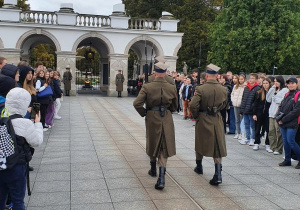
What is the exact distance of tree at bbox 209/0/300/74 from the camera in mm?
32969

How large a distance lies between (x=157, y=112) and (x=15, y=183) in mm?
3018

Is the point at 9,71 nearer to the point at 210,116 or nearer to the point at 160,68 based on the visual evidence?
the point at 160,68

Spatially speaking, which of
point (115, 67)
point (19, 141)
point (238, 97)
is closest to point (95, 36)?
point (115, 67)

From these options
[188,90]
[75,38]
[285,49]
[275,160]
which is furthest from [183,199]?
[285,49]

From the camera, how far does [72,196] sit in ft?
19.4

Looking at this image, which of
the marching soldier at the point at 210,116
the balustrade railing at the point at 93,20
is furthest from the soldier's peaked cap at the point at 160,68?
the balustrade railing at the point at 93,20

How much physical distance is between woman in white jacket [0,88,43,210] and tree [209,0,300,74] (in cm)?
3077

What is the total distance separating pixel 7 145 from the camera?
4.16m

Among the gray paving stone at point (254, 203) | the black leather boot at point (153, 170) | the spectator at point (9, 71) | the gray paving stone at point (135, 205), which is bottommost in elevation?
the gray paving stone at point (254, 203)

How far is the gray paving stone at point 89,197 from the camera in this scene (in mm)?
5707

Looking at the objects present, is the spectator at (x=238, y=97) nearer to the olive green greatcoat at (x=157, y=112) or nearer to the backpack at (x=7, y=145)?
the olive green greatcoat at (x=157, y=112)

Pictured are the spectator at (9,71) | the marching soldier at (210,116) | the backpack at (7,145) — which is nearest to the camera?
the backpack at (7,145)

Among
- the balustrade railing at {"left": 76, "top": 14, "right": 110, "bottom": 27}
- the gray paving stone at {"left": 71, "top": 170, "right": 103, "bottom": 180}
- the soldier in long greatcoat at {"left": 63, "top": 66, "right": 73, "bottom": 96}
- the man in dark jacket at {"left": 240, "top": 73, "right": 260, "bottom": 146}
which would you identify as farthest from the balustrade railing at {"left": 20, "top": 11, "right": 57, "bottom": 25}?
the gray paving stone at {"left": 71, "top": 170, "right": 103, "bottom": 180}

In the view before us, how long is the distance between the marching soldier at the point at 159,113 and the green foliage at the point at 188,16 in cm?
3652
